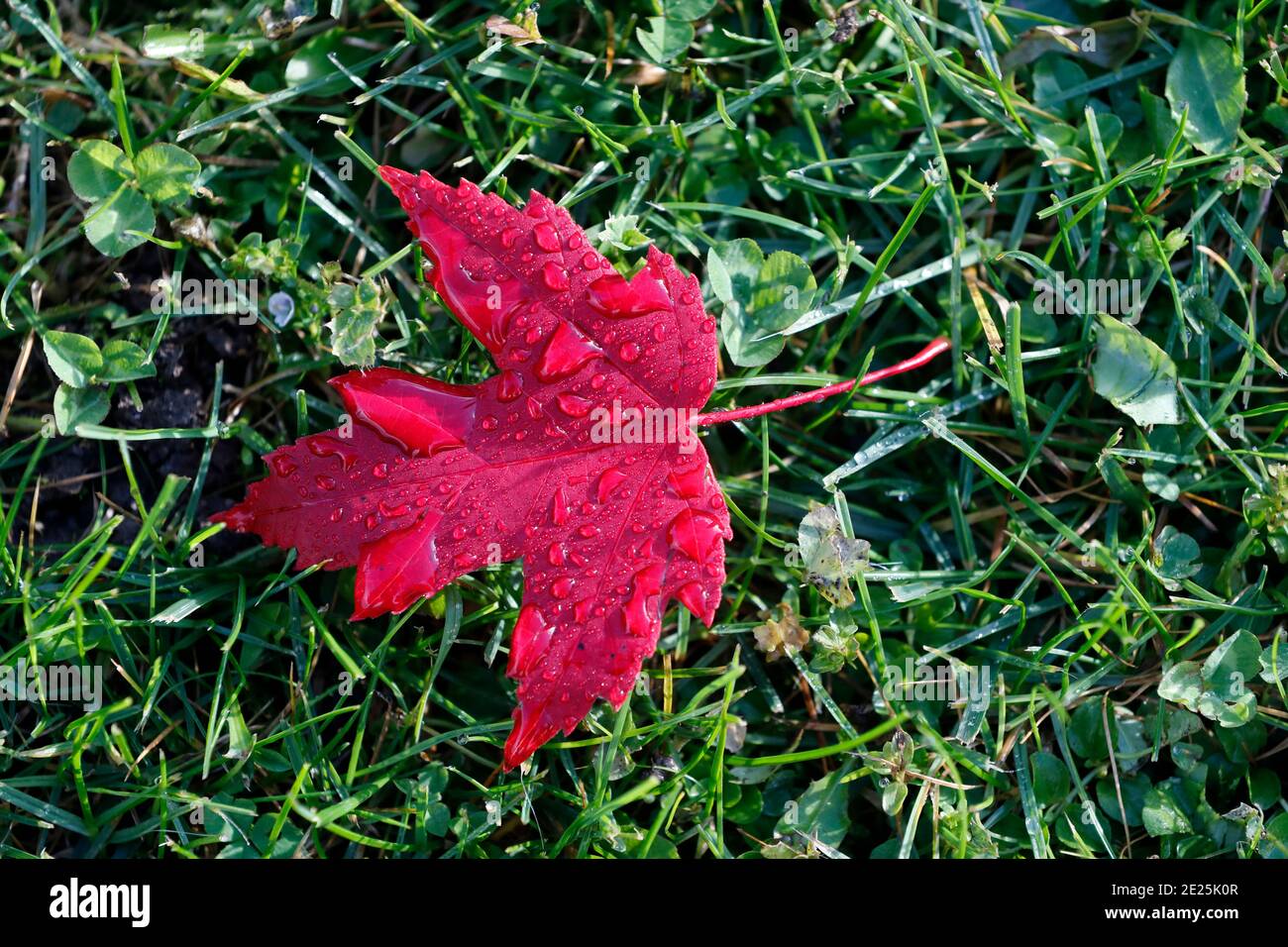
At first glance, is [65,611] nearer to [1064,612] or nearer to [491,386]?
[491,386]

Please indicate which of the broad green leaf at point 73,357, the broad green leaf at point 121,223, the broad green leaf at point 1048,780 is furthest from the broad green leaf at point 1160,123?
the broad green leaf at point 73,357

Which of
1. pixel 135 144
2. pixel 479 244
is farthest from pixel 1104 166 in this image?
pixel 135 144

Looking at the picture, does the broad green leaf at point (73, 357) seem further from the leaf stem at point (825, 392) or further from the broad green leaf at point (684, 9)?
the broad green leaf at point (684, 9)

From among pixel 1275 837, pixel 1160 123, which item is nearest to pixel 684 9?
pixel 1160 123

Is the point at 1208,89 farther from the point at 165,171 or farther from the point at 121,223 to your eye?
the point at 121,223

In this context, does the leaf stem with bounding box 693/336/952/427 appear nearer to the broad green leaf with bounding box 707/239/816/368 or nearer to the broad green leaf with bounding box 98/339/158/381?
the broad green leaf with bounding box 707/239/816/368

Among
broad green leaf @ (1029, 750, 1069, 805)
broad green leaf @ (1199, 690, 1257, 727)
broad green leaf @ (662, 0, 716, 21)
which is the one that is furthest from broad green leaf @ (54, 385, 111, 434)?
broad green leaf @ (1199, 690, 1257, 727)
